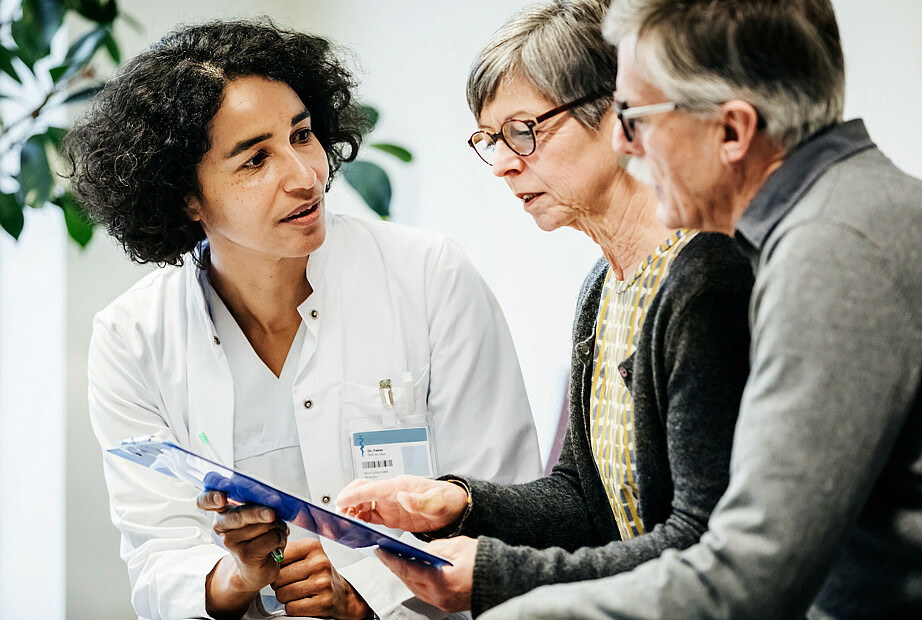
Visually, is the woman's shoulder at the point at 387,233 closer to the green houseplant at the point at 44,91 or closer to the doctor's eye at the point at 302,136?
the doctor's eye at the point at 302,136

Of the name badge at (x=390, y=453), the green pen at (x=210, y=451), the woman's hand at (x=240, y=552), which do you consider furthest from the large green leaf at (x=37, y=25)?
the woman's hand at (x=240, y=552)

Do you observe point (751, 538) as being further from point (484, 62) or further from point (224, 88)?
point (224, 88)

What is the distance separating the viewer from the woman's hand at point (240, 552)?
129cm

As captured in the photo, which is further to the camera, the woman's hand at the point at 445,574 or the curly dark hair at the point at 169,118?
the curly dark hair at the point at 169,118

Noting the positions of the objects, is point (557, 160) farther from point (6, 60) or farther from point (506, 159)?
point (6, 60)

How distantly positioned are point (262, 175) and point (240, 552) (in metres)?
0.73

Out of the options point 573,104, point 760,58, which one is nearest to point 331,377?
point 573,104

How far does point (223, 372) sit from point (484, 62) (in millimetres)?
865

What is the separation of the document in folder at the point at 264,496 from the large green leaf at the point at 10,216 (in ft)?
5.21

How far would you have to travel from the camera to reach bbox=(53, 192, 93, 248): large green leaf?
2615 mm

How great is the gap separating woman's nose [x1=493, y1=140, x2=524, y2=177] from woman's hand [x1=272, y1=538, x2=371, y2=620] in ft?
2.40

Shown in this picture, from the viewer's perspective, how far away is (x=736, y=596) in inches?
28.7

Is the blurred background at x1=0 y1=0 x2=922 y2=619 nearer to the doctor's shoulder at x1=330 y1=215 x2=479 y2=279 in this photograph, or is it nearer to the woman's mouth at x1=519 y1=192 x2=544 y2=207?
the doctor's shoulder at x1=330 y1=215 x2=479 y2=279

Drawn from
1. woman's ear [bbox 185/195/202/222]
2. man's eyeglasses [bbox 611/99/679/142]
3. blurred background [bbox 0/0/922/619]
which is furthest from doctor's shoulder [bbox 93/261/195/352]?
man's eyeglasses [bbox 611/99/679/142]
